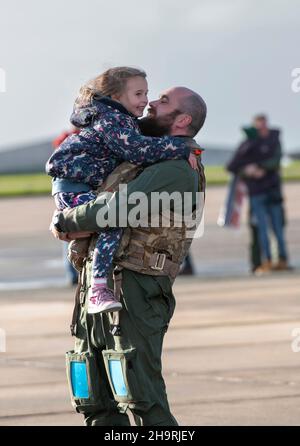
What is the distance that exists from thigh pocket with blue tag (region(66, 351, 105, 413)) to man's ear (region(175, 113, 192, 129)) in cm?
106

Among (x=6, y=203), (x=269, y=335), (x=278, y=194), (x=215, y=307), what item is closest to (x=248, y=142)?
(x=278, y=194)

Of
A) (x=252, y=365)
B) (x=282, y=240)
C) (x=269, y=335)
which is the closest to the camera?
(x=252, y=365)

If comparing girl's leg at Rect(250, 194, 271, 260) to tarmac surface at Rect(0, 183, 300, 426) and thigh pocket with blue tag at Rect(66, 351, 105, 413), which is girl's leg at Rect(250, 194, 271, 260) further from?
thigh pocket with blue tag at Rect(66, 351, 105, 413)

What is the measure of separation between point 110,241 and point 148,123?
583mm

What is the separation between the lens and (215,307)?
1240cm

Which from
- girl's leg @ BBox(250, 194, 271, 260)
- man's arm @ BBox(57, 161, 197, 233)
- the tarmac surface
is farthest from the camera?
girl's leg @ BBox(250, 194, 271, 260)

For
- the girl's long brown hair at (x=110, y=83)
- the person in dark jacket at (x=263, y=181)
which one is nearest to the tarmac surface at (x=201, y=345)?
the person in dark jacket at (x=263, y=181)

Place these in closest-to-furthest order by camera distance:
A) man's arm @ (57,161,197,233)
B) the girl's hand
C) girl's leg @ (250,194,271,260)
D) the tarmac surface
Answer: man's arm @ (57,161,197,233), the girl's hand, the tarmac surface, girl's leg @ (250,194,271,260)

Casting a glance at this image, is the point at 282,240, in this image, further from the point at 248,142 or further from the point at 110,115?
the point at 110,115

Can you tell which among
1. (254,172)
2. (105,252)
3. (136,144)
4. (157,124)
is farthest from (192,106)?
(254,172)

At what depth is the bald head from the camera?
226 inches

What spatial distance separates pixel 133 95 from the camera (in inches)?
225

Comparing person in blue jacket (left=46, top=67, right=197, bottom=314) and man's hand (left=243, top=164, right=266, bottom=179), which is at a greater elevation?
person in blue jacket (left=46, top=67, right=197, bottom=314)

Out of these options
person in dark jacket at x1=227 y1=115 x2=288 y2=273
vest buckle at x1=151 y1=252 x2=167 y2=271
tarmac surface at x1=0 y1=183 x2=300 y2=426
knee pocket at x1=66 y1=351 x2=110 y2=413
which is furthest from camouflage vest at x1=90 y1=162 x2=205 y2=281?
person in dark jacket at x1=227 y1=115 x2=288 y2=273
